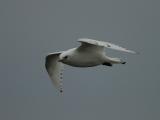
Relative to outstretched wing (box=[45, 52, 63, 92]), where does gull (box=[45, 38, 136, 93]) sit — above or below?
above

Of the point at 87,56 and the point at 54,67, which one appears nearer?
the point at 87,56

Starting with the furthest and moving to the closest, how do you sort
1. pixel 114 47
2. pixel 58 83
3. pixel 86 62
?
pixel 58 83 < pixel 86 62 < pixel 114 47

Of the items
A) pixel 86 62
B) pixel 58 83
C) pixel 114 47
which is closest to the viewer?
pixel 114 47

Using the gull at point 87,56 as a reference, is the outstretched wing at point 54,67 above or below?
below

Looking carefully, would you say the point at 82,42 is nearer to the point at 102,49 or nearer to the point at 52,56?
the point at 102,49

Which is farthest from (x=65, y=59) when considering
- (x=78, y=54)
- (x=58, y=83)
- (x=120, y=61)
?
(x=58, y=83)

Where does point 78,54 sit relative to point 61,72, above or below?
above

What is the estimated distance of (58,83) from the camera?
61.8 feet

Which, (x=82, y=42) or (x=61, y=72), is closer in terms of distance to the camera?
(x=82, y=42)

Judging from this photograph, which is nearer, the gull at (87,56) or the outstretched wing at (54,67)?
the gull at (87,56)

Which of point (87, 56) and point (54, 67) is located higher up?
point (87, 56)

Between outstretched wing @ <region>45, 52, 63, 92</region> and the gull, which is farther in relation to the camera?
outstretched wing @ <region>45, 52, 63, 92</region>

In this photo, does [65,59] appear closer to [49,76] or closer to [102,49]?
[102,49]

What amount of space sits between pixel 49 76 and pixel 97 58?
3.37 m
